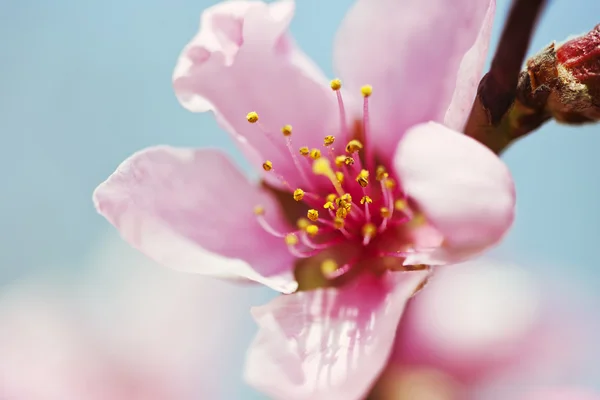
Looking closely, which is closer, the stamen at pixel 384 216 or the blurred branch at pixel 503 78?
the blurred branch at pixel 503 78

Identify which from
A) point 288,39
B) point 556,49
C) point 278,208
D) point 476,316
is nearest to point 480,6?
point 556,49

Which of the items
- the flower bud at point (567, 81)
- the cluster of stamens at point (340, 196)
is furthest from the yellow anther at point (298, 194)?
the flower bud at point (567, 81)

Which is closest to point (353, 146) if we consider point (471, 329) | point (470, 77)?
point (470, 77)

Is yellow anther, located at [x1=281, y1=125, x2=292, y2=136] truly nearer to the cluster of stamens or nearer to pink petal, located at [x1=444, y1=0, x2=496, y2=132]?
the cluster of stamens

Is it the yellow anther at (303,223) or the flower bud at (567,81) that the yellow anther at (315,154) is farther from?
the flower bud at (567,81)

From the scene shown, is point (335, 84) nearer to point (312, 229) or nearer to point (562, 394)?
point (312, 229)

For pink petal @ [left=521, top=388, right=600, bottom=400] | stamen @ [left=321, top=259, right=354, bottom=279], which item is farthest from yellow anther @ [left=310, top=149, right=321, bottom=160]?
pink petal @ [left=521, top=388, right=600, bottom=400]

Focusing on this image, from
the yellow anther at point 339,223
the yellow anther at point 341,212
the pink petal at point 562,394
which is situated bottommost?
the pink petal at point 562,394
